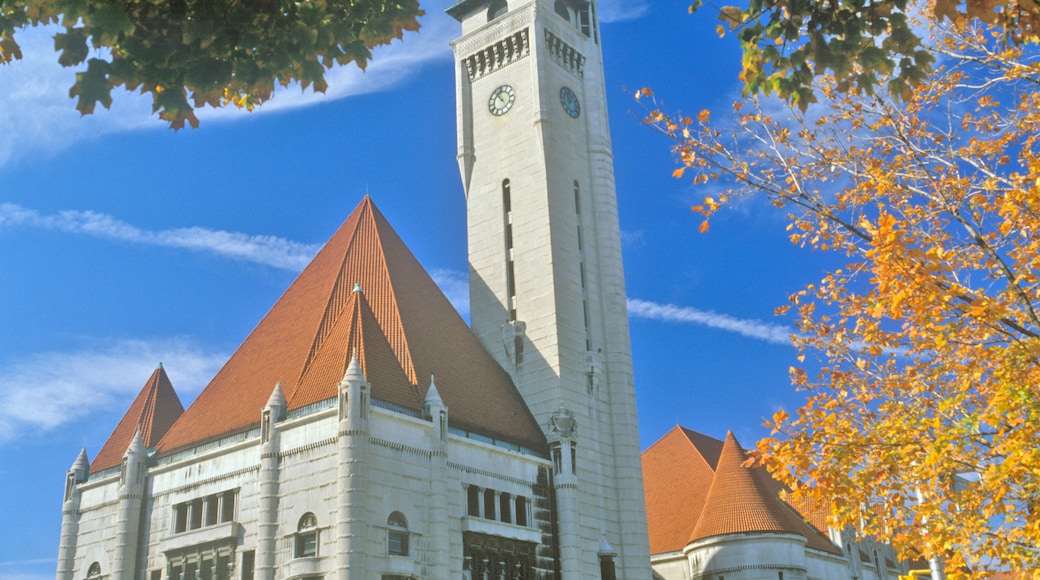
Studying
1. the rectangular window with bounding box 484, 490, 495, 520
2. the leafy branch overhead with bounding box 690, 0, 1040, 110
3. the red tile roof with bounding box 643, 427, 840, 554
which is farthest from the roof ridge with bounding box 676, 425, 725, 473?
the leafy branch overhead with bounding box 690, 0, 1040, 110

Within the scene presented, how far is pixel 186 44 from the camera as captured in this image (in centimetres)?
1032

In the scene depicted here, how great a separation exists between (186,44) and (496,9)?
4458cm

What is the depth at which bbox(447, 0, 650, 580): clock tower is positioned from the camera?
1671 inches

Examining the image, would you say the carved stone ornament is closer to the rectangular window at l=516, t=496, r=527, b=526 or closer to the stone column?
the rectangular window at l=516, t=496, r=527, b=526

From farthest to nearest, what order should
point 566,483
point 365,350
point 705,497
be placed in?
point 705,497 < point 566,483 < point 365,350

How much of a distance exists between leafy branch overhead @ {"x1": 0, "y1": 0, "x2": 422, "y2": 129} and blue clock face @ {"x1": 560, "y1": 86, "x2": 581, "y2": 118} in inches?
1539

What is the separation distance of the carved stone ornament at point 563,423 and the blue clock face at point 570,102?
16.8 m

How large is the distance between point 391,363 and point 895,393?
73.0ft

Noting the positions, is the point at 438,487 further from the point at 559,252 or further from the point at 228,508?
the point at 559,252

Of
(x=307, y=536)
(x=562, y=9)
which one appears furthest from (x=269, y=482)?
(x=562, y=9)

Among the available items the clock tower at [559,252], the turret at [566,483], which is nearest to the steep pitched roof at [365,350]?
the turret at [566,483]

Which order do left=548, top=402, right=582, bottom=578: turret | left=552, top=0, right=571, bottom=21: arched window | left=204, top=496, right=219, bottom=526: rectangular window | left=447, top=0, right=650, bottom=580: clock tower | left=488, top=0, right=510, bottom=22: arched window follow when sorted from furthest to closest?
left=552, top=0, right=571, bottom=21: arched window
left=488, top=0, right=510, bottom=22: arched window
left=447, top=0, right=650, bottom=580: clock tower
left=548, top=402, right=582, bottom=578: turret
left=204, top=496, right=219, bottom=526: rectangular window

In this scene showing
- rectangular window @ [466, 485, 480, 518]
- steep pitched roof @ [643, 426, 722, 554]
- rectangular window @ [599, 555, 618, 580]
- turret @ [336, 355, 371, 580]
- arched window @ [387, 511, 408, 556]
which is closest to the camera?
turret @ [336, 355, 371, 580]

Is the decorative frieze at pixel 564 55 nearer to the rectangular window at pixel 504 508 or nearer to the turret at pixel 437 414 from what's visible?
the turret at pixel 437 414
